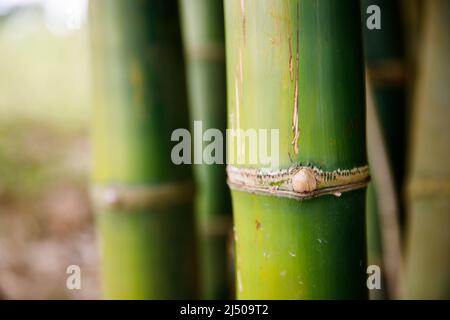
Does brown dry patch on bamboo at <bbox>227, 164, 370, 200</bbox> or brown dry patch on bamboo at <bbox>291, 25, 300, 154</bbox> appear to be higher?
brown dry patch on bamboo at <bbox>291, 25, 300, 154</bbox>

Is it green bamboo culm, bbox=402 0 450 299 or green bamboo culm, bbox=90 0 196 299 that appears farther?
green bamboo culm, bbox=402 0 450 299

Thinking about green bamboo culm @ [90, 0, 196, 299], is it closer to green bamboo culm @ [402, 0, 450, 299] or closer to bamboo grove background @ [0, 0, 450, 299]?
bamboo grove background @ [0, 0, 450, 299]

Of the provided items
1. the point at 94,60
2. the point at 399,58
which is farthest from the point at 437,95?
the point at 94,60

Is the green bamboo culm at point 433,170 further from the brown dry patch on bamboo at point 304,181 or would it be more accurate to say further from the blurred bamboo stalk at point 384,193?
the brown dry patch on bamboo at point 304,181

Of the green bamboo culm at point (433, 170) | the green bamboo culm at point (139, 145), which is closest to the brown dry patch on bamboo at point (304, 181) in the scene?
the green bamboo culm at point (139, 145)

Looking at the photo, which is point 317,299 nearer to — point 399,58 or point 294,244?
point 294,244

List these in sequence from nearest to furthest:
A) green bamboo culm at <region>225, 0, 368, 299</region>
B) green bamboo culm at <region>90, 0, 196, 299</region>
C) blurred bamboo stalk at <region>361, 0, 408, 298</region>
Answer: green bamboo culm at <region>225, 0, 368, 299</region> < green bamboo culm at <region>90, 0, 196, 299</region> < blurred bamboo stalk at <region>361, 0, 408, 298</region>

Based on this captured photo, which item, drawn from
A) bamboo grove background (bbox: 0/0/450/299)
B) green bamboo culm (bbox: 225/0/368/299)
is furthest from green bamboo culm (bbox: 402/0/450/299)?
green bamboo culm (bbox: 225/0/368/299)
